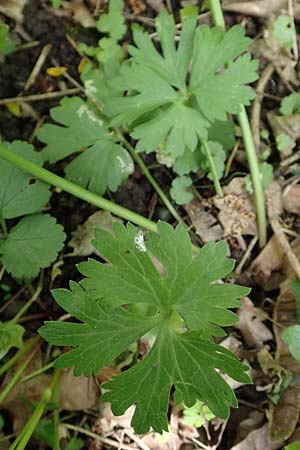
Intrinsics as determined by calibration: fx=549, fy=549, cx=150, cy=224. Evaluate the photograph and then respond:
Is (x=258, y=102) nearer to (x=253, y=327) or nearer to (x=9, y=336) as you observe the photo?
(x=253, y=327)

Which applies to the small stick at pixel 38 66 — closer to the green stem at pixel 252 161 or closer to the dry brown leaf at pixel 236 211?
the green stem at pixel 252 161

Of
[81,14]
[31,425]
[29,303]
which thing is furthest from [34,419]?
[81,14]

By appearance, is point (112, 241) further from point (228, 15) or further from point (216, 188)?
point (228, 15)

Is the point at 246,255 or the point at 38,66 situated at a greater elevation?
the point at 38,66

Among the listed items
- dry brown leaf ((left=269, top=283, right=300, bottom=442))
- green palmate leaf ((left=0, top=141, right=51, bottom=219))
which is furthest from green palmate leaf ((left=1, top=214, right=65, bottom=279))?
dry brown leaf ((left=269, top=283, right=300, bottom=442))

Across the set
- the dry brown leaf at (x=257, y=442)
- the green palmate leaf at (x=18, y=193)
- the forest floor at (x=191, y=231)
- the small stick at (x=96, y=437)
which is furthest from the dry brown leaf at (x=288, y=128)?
the small stick at (x=96, y=437)

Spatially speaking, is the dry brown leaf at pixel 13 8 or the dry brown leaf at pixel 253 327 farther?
the dry brown leaf at pixel 13 8

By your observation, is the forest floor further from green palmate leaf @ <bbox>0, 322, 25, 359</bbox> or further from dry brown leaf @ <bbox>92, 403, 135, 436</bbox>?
green palmate leaf @ <bbox>0, 322, 25, 359</bbox>
